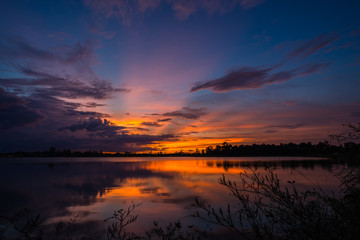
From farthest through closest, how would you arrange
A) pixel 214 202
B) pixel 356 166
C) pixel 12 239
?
pixel 214 202, pixel 12 239, pixel 356 166

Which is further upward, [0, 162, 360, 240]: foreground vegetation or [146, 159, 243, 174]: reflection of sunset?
[0, 162, 360, 240]: foreground vegetation

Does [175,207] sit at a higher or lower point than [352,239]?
lower

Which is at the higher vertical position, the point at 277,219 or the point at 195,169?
the point at 277,219

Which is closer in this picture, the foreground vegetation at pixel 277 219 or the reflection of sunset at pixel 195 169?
the foreground vegetation at pixel 277 219

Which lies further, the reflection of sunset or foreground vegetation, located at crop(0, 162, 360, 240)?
the reflection of sunset

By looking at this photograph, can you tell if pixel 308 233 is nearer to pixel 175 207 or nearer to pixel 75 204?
pixel 175 207

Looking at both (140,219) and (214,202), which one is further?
(214,202)

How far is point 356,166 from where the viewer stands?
21.9 ft

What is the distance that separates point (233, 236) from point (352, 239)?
7280 millimetres

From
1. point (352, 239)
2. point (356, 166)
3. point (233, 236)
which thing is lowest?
point (233, 236)

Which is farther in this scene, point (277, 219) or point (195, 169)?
point (195, 169)

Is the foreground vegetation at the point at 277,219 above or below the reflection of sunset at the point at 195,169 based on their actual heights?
above

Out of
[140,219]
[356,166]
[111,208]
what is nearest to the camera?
[356,166]

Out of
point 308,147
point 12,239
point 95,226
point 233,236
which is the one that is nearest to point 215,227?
point 233,236
